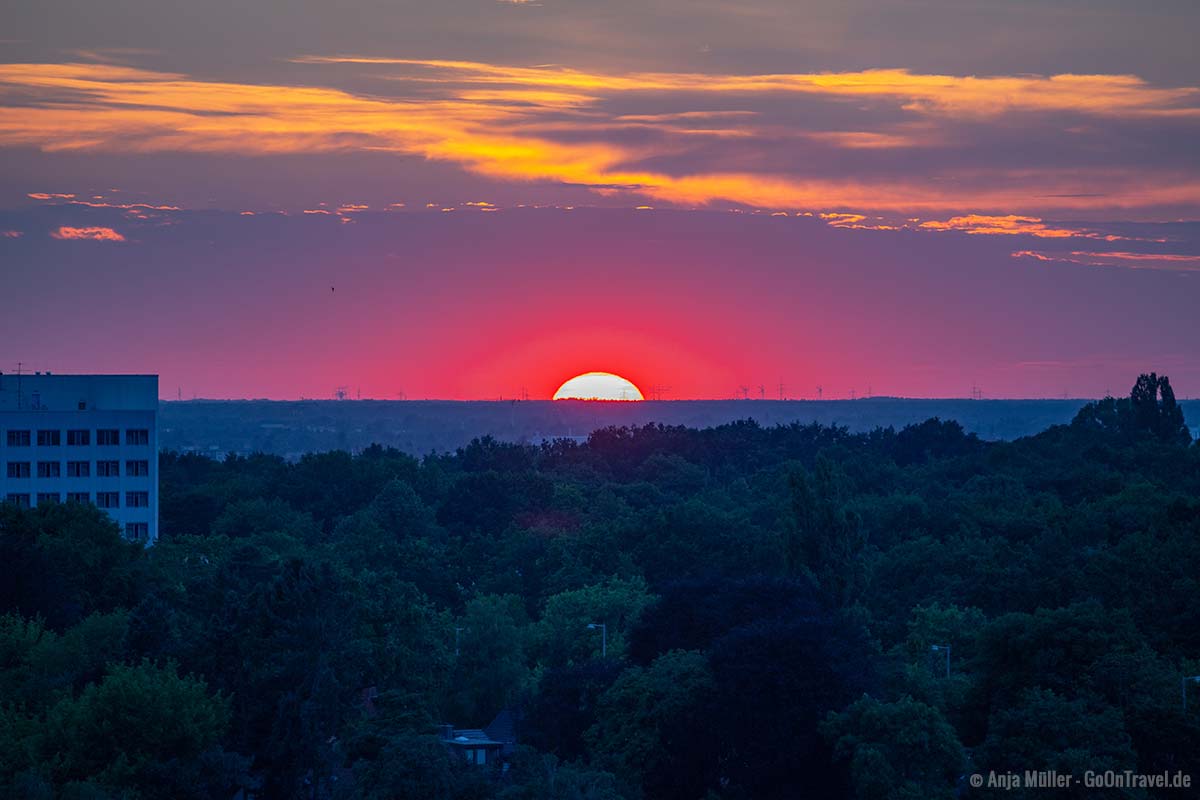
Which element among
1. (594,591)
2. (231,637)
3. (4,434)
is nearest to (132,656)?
(231,637)

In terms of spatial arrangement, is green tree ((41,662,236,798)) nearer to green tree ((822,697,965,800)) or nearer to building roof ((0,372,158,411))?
green tree ((822,697,965,800))

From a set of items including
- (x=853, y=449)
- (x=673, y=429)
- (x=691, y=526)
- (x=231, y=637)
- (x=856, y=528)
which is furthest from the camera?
(x=673, y=429)

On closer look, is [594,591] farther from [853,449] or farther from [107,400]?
[853,449]

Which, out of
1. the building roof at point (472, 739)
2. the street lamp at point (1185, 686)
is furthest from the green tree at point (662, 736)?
the street lamp at point (1185, 686)

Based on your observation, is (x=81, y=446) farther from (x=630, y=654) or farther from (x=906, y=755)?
(x=906, y=755)

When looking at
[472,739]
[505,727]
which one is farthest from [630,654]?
[472,739]

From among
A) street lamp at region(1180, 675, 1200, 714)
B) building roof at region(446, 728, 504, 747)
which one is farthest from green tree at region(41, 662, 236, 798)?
street lamp at region(1180, 675, 1200, 714)
